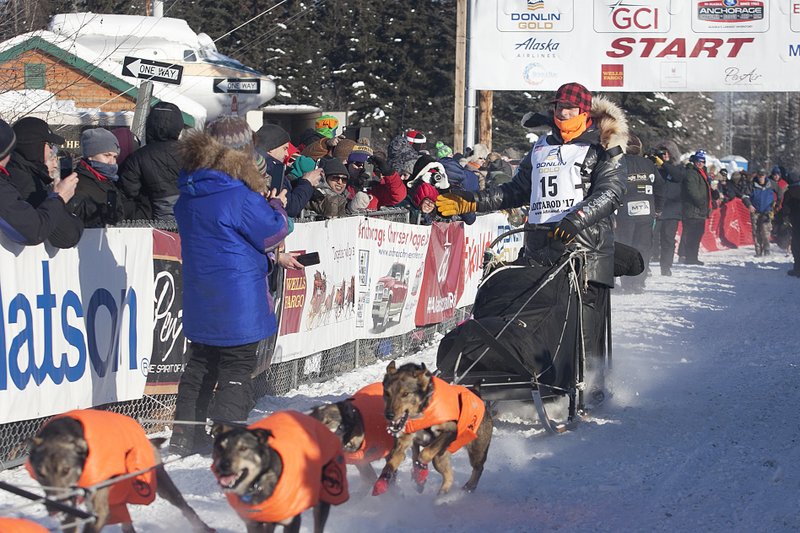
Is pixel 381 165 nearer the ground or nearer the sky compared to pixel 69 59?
nearer the ground

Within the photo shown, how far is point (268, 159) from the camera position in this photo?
267 inches

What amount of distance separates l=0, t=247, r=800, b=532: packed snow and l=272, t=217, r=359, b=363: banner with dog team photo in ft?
1.19

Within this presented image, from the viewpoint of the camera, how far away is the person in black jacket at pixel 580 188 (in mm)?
6785

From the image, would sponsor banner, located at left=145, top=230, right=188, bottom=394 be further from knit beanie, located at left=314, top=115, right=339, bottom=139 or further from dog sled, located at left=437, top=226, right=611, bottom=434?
knit beanie, located at left=314, top=115, right=339, bottom=139

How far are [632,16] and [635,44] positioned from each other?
1.69ft

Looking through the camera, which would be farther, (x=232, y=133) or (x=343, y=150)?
(x=343, y=150)

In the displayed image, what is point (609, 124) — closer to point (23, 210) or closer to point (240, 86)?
point (23, 210)

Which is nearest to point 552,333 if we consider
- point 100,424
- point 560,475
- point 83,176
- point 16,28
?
point 560,475

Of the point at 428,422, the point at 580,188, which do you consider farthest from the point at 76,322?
the point at 580,188

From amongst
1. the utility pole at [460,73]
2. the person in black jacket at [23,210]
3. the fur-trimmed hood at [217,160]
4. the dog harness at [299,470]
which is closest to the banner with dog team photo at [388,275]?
the fur-trimmed hood at [217,160]

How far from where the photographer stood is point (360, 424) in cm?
470

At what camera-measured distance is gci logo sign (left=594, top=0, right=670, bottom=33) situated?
20.3m

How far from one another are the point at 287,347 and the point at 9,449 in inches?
101

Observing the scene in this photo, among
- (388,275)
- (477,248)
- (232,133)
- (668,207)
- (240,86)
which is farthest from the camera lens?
(668,207)
